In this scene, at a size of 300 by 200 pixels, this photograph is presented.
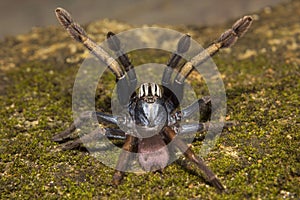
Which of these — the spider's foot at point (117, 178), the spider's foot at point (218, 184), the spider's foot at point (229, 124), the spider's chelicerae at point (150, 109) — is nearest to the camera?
the spider's foot at point (218, 184)

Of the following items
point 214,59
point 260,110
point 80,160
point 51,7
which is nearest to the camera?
point 80,160

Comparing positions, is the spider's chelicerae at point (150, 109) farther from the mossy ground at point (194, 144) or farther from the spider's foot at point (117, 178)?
the mossy ground at point (194, 144)

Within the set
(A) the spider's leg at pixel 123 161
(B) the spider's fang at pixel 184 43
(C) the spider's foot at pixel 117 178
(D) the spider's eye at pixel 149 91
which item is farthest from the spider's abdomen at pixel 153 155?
(B) the spider's fang at pixel 184 43

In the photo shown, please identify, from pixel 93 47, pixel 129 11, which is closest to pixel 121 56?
pixel 93 47

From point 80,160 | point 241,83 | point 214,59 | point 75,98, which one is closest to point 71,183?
point 80,160

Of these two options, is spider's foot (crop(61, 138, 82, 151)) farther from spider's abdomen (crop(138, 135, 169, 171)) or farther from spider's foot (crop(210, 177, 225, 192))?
spider's foot (crop(210, 177, 225, 192))

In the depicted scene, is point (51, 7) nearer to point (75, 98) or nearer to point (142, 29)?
point (142, 29)

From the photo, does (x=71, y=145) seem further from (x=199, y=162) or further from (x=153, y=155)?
(x=199, y=162)
